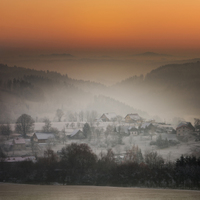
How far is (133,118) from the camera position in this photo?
636 inches

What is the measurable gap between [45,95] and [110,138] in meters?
3.51

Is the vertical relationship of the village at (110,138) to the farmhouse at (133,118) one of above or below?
below

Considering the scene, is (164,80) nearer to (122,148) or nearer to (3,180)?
(122,148)

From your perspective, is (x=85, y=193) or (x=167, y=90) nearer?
(x=85, y=193)

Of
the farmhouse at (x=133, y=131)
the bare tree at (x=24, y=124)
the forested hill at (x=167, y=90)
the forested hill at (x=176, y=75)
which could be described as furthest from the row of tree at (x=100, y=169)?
the forested hill at (x=176, y=75)

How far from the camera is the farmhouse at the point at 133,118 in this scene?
52.7 ft

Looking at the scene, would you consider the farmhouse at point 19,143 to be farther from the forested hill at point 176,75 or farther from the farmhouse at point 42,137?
the forested hill at point 176,75

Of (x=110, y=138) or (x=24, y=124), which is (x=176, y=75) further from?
(x=24, y=124)

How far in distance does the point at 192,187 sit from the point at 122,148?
3.38 m

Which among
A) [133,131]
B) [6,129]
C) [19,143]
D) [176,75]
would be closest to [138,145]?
[133,131]

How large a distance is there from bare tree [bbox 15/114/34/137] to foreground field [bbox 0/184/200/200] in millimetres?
2473

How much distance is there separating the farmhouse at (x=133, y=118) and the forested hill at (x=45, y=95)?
0.82ft

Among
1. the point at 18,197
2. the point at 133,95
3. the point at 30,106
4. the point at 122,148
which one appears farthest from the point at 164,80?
the point at 18,197

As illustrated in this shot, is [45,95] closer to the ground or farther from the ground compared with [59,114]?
farther from the ground
